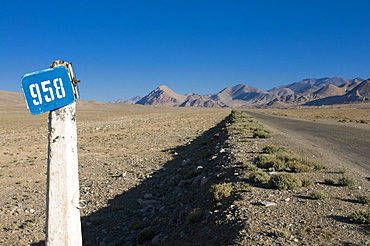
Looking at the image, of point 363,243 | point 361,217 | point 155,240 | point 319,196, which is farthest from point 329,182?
point 155,240

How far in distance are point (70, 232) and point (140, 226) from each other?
16.3 feet

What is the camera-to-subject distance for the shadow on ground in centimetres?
527

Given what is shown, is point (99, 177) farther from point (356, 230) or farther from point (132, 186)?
point (356, 230)

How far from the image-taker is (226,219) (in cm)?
530

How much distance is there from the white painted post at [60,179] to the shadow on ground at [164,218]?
2.73m

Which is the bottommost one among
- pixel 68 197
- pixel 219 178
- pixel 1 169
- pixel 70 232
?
pixel 1 169

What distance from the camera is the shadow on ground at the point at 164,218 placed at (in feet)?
17.3

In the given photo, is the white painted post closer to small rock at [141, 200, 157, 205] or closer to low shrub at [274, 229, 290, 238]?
low shrub at [274, 229, 290, 238]

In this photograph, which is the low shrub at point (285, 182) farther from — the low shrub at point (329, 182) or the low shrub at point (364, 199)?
the low shrub at point (364, 199)

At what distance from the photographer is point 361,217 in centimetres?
465

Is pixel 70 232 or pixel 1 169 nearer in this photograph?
pixel 70 232

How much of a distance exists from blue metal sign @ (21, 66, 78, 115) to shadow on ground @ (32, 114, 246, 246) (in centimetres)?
338

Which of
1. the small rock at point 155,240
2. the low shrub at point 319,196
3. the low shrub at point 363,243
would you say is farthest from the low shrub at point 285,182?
the small rock at point 155,240

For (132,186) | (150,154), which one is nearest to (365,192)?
(132,186)
